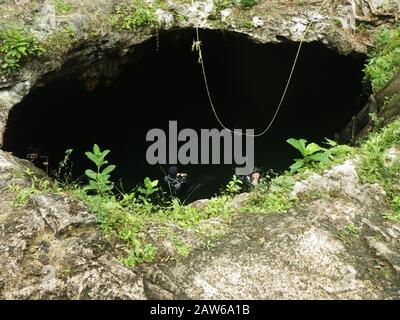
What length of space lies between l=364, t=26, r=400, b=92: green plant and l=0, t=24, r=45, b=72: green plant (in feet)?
21.2

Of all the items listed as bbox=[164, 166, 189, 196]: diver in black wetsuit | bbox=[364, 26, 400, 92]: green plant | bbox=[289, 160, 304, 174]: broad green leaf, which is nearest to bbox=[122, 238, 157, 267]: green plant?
bbox=[289, 160, 304, 174]: broad green leaf

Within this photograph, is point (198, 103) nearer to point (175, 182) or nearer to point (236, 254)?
point (175, 182)

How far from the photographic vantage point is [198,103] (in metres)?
13.0

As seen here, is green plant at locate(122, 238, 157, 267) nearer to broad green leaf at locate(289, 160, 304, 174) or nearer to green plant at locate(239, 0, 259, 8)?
broad green leaf at locate(289, 160, 304, 174)

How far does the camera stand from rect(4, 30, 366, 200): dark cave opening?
9.74 metres

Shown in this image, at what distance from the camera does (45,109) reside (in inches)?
378

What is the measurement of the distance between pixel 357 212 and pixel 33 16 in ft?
21.4

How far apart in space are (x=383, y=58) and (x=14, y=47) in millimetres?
7070

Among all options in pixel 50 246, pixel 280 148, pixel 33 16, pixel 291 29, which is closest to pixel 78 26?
pixel 33 16

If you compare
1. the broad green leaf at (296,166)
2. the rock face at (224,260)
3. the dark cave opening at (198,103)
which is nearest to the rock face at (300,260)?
the rock face at (224,260)

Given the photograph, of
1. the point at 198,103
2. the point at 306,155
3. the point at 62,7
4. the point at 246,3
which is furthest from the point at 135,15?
the point at 198,103

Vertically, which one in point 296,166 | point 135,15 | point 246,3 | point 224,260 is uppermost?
point 246,3
